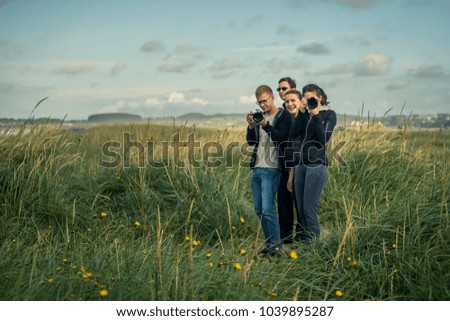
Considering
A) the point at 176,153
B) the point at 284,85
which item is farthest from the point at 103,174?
the point at 284,85

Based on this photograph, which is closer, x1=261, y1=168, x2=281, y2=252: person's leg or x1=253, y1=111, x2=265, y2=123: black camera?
x1=253, y1=111, x2=265, y2=123: black camera

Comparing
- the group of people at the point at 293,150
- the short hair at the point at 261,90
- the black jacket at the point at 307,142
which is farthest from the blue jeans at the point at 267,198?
the short hair at the point at 261,90

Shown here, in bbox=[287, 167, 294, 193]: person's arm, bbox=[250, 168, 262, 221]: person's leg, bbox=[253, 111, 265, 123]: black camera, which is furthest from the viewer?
bbox=[287, 167, 294, 193]: person's arm

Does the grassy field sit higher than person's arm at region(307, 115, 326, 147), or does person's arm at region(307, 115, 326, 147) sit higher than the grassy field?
person's arm at region(307, 115, 326, 147)

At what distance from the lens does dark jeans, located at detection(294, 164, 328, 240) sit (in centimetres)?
495

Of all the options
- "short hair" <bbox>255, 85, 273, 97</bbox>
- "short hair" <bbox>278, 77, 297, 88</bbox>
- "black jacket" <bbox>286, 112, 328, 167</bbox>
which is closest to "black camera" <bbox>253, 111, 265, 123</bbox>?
"short hair" <bbox>255, 85, 273, 97</bbox>

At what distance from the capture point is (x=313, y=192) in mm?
4977

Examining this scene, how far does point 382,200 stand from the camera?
711cm

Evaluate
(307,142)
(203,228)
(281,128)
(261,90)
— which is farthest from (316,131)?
(203,228)

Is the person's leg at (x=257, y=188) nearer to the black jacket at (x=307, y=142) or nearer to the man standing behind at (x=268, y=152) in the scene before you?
the man standing behind at (x=268, y=152)

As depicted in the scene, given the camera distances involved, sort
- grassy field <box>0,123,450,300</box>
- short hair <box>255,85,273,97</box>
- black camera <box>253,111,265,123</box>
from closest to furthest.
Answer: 1. grassy field <box>0,123,450,300</box>
2. black camera <box>253,111,265,123</box>
3. short hair <box>255,85,273,97</box>

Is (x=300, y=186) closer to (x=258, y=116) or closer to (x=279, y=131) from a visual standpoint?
(x=279, y=131)

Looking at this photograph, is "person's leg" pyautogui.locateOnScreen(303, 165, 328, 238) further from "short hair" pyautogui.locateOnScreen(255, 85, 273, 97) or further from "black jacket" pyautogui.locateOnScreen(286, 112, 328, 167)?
"short hair" pyautogui.locateOnScreen(255, 85, 273, 97)

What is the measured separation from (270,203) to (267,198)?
6 centimetres
